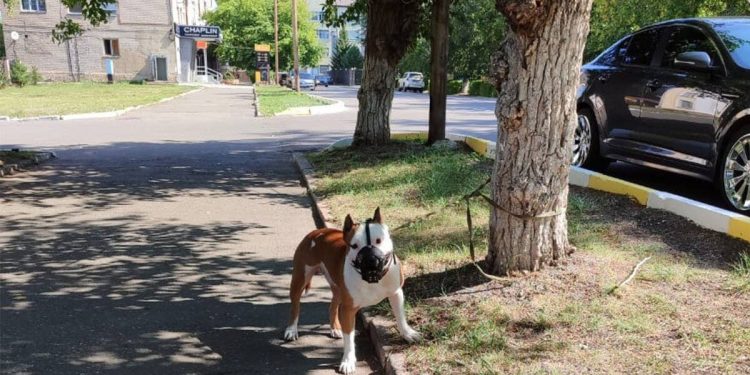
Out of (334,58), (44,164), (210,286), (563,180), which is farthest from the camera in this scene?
(334,58)

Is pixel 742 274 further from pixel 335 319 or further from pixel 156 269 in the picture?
pixel 156 269

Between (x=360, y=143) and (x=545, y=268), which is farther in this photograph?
(x=360, y=143)

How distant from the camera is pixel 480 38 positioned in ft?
150

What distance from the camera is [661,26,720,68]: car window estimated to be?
572cm

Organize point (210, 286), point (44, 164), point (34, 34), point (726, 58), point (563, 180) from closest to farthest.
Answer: point (563, 180)
point (210, 286)
point (726, 58)
point (44, 164)
point (34, 34)

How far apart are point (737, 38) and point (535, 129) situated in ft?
9.63

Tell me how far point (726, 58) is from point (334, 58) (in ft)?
285

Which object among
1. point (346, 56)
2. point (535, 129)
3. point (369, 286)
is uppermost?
point (346, 56)

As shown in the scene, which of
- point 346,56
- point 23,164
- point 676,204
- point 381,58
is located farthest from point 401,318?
point 346,56

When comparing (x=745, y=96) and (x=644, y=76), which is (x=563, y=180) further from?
(x=644, y=76)

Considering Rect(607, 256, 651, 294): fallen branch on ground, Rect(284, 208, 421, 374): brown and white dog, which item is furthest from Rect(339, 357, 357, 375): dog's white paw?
Rect(607, 256, 651, 294): fallen branch on ground

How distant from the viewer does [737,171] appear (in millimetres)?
5172

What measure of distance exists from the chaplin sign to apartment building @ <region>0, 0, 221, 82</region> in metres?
0.02

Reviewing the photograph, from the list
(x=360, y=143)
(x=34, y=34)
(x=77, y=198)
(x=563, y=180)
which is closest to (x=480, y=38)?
(x=34, y=34)
